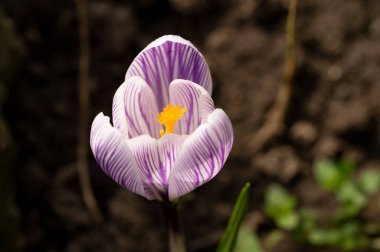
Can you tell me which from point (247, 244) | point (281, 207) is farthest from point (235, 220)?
point (281, 207)

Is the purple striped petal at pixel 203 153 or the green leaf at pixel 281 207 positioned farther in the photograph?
the green leaf at pixel 281 207

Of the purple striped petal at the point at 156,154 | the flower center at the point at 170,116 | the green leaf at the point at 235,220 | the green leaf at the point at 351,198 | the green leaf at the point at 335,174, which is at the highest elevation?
the green leaf at the point at 335,174

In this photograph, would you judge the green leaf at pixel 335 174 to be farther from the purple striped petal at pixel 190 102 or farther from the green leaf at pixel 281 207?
the purple striped petal at pixel 190 102

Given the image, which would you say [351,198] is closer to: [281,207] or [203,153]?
[281,207]

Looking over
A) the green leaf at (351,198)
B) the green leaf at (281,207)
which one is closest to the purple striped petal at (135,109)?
the green leaf at (281,207)

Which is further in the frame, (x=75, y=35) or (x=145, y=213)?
(x=75, y=35)

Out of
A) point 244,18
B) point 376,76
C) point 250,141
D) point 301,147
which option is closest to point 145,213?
point 250,141

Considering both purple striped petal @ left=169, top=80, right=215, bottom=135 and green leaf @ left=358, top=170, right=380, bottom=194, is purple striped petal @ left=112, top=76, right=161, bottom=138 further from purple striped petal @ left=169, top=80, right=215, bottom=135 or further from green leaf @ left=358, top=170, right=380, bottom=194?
green leaf @ left=358, top=170, right=380, bottom=194

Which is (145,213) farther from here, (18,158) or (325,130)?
(325,130)
